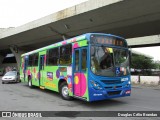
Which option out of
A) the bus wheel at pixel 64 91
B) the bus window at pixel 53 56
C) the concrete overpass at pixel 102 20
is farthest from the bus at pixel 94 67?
the concrete overpass at pixel 102 20

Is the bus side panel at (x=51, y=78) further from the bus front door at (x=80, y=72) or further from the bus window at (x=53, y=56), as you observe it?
the bus front door at (x=80, y=72)

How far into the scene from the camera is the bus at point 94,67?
8.59 m

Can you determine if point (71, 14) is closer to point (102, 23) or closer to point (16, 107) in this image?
point (102, 23)

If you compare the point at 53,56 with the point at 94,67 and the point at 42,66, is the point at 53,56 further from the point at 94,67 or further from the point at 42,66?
the point at 94,67

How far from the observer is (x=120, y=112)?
791cm

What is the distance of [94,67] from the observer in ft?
28.2

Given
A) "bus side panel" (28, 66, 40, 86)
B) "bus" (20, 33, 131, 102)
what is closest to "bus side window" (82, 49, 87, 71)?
"bus" (20, 33, 131, 102)

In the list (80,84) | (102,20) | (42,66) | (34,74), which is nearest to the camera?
(80,84)

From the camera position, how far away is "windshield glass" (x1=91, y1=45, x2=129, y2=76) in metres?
8.64

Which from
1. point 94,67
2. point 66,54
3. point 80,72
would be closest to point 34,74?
point 66,54

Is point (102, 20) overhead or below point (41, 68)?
overhead

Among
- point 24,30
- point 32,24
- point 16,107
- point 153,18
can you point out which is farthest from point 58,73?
point 24,30

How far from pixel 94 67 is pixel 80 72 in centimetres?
84

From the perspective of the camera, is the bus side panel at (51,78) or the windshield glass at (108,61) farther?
the bus side panel at (51,78)
